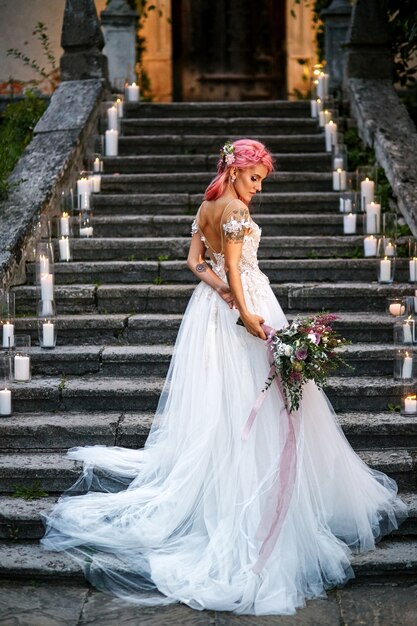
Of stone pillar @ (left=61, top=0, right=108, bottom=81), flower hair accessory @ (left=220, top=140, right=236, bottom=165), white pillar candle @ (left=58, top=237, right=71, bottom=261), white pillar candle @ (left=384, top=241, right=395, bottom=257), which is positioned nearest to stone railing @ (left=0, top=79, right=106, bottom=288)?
stone pillar @ (left=61, top=0, right=108, bottom=81)

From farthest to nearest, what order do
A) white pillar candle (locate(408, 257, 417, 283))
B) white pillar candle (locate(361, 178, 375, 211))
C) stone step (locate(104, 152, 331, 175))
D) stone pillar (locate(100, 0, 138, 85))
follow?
stone pillar (locate(100, 0, 138, 85)) → stone step (locate(104, 152, 331, 175)) → white pillar candle (locate(361, 178, 375, 211)) → white pillar candle (locate(408, 257, 417, 283))

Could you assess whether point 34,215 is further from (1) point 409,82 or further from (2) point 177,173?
(1) point 409,82

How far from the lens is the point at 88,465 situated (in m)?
6.17

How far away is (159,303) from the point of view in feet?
26.7

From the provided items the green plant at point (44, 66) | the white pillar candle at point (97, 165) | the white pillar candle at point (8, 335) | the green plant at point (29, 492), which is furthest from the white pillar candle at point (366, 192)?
the green plant at point (44, 66)

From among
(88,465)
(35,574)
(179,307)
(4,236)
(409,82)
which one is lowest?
(35,574)

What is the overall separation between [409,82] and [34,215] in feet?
19.0

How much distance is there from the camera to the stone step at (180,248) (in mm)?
8805

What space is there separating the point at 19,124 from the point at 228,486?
21.7ft

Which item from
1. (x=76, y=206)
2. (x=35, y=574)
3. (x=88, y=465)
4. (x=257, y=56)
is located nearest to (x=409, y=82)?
(x=257, y=56)

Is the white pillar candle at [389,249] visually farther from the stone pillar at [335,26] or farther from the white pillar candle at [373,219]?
the stone pillar at [335,26]

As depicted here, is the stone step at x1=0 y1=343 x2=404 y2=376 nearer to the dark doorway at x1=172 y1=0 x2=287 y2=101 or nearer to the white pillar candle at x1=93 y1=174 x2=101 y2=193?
the white pillar candle at x1=93 y1=174 x2=101 y2=193

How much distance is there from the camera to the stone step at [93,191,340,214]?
952cm

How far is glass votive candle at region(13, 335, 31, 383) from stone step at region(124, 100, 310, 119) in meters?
4.45
